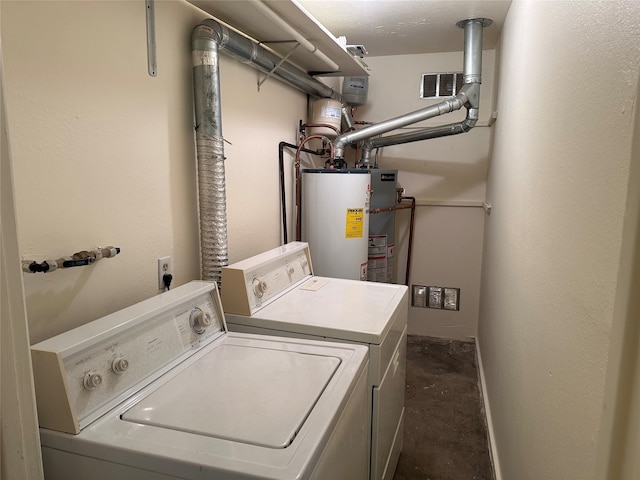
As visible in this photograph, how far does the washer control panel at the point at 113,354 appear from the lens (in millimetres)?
994

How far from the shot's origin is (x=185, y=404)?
1.11 m

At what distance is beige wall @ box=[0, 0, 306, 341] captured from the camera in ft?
3.74

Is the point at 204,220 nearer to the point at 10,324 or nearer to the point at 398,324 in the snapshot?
the point at 398,324

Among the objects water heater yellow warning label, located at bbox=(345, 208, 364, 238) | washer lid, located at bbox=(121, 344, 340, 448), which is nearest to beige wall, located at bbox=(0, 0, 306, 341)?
washer lid, located at bbox=(121, 344, 340, 448)

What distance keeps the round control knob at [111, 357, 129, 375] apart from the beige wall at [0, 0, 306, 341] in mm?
247

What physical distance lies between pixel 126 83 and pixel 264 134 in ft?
3.48

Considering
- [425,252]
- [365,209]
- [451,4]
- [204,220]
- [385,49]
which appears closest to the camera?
[204,220]

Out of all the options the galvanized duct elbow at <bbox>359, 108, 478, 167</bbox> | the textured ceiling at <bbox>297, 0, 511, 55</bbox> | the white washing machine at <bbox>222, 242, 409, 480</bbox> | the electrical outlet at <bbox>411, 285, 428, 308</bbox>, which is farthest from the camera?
the electrical outlet at <bbox>411, 285, 428, 308</bbox>

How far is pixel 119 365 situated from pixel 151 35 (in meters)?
1.15

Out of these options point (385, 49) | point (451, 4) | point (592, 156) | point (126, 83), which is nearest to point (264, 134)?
point (126, 83)

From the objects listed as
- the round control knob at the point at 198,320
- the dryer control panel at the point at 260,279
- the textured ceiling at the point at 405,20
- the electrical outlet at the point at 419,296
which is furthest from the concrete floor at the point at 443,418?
the textured ceiling at the point at 405,20

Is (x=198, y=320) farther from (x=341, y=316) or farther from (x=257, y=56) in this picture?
(x=257, y=56)

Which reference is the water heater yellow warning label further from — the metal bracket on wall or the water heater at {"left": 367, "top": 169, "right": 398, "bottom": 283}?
the metal bracket on wall

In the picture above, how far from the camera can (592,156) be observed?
0.91m
